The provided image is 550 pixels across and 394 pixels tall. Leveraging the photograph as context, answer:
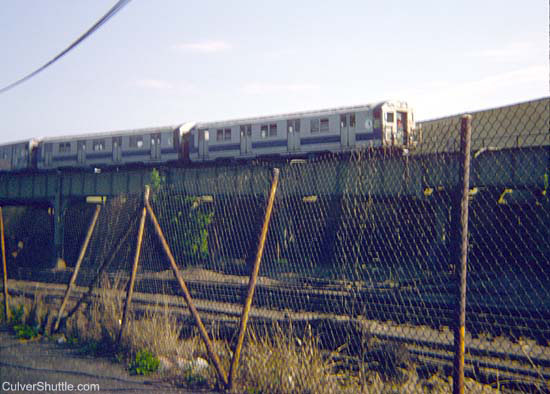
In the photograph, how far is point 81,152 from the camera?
32031mm

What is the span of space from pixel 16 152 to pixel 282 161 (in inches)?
878

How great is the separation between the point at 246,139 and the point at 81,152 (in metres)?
12.6

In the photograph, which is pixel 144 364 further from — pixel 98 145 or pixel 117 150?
pixel 98 145

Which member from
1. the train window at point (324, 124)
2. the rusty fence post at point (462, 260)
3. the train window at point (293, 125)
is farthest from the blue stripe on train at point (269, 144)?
the rusty fence post at point (462, 260)

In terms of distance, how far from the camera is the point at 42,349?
6.89 metres

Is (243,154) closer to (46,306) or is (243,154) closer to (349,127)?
(349,127)

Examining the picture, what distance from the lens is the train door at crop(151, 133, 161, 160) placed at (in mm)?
29734

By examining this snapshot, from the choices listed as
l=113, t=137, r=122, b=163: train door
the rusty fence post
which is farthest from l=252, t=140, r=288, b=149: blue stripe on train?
the rusty fence post

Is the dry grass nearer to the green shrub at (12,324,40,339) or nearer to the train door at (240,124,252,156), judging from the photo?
the green shrub at (12,324,40,339)

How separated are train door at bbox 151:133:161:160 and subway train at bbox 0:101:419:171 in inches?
2.4

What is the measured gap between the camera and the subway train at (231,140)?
22859 millimetres

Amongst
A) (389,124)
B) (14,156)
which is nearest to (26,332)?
(389,124)

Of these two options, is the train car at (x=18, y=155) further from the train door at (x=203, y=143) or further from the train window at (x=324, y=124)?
the train window at (x=324, y=124)

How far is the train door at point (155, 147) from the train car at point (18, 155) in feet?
36.5
